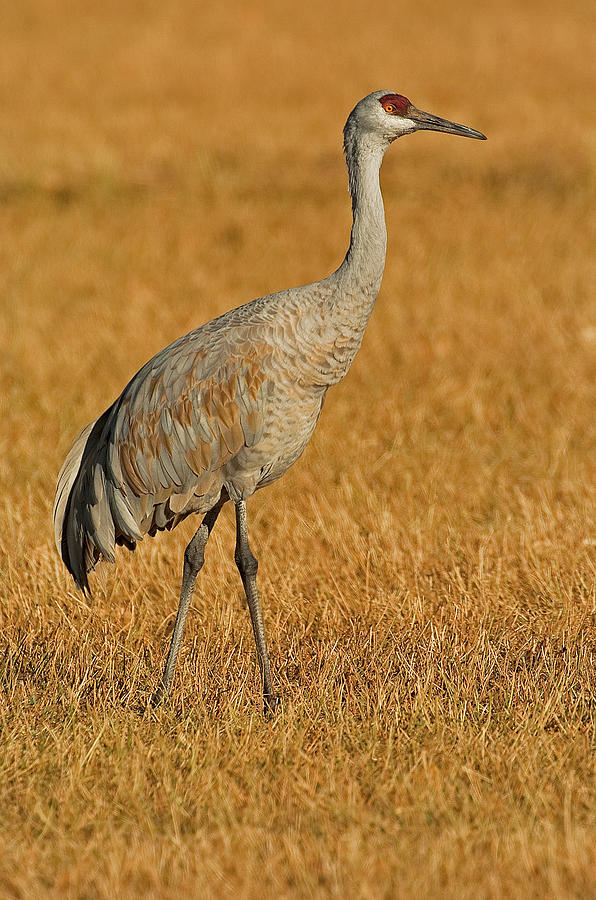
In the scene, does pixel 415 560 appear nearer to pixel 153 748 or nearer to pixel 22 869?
pixel 153 748

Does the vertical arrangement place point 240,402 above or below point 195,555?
above

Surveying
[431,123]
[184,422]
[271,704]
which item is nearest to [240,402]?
[184,422]

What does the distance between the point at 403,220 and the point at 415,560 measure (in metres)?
8.21

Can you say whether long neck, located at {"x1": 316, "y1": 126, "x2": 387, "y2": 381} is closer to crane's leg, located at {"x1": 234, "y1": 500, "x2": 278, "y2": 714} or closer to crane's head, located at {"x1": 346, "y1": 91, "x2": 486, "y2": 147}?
crane's head, located at {"x1": 346, "y1": 91, "x2": 486, "y2": 147}

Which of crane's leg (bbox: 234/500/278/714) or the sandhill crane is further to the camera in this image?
crane's leg (bbox: 234/500/278/714)

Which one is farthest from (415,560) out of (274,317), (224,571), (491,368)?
(491,368)

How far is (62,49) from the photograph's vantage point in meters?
21.6

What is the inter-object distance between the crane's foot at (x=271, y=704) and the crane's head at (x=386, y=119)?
7.32ft

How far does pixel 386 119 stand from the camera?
188 inches

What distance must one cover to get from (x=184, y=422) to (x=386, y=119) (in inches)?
56.7

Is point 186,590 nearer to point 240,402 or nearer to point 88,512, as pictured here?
point 88,512

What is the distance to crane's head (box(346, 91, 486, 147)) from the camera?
4.77 meters

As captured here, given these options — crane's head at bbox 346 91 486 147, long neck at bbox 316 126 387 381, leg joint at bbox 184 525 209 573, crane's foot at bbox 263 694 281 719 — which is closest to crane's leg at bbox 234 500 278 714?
crane's foot at bbox 263 694 281 719

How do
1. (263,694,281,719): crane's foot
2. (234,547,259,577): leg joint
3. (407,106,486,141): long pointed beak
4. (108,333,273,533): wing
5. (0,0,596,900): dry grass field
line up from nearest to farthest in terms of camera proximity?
(0,0,596,900): dry grass field, (263,694,281,719): crane's foot, (108,333,273,533): wing, (407,106,486,141): long pointed beak, (234,547,259,577): leg joint
